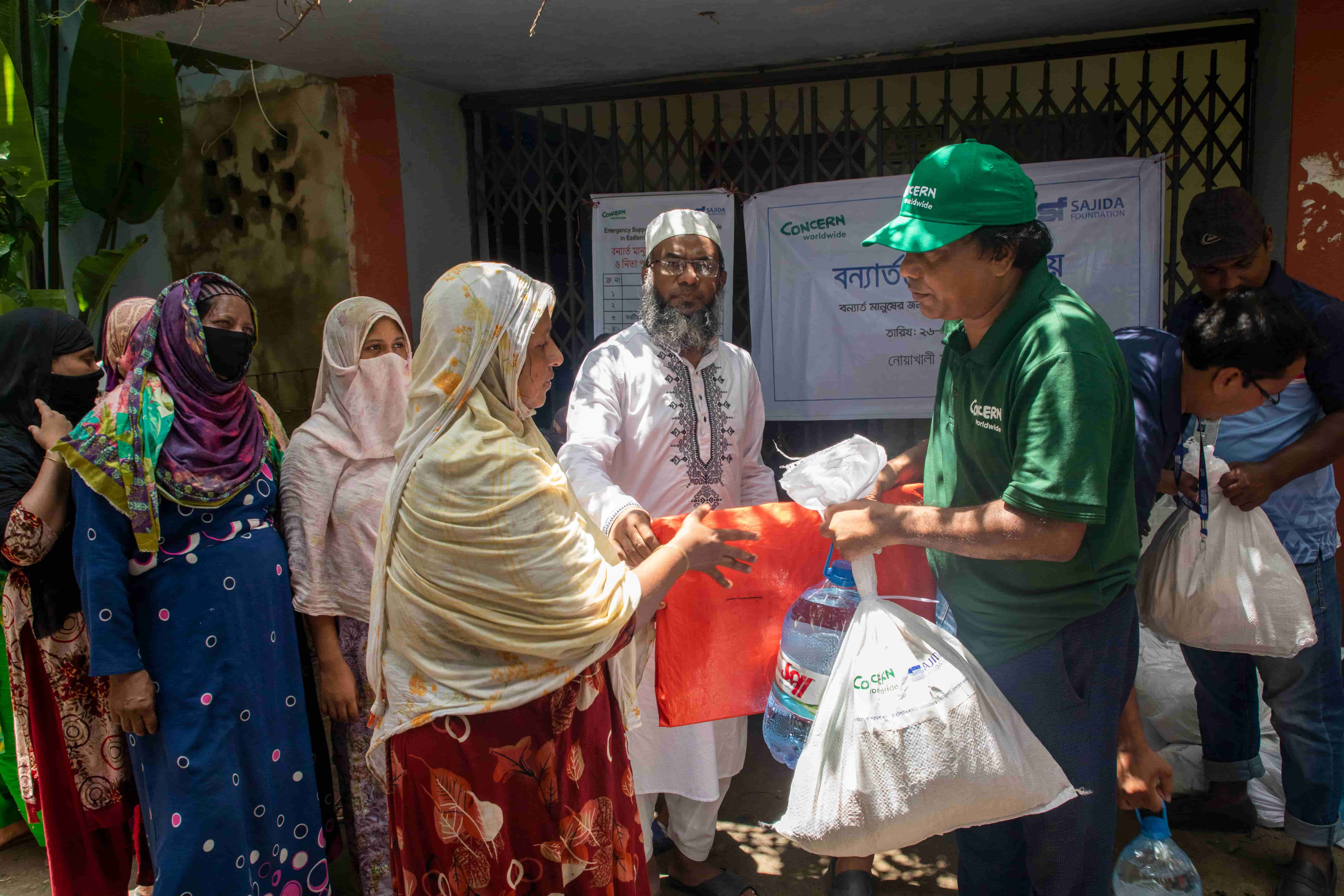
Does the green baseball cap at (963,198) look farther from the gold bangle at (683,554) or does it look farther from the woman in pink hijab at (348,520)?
the woman in pink hijab at (348,520)

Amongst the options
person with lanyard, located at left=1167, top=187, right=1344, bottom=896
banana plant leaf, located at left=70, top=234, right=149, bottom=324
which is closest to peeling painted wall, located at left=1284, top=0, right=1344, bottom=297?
person with lanyard, located at left=1167, top=187, right=1344, bottom=896

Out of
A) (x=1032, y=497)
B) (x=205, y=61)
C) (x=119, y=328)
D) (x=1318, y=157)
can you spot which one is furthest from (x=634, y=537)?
(x=205, y=61)

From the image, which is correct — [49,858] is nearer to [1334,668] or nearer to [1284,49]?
[1334,668]

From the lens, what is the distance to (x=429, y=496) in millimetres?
1689

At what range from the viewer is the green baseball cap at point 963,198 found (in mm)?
1716

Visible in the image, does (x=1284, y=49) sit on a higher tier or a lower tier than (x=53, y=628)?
higher

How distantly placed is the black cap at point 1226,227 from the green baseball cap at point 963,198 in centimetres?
133

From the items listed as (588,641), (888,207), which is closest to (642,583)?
(588,641)

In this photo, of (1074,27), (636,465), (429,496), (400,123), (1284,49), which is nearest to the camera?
(429,496)

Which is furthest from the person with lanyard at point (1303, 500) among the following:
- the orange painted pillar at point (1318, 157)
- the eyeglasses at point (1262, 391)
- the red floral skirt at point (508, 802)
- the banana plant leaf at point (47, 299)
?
the banana plant leaf at point (47, 299)

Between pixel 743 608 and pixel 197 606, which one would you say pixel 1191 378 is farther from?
pixel 197 606

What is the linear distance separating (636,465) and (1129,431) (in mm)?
1684

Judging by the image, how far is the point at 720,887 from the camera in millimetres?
2951

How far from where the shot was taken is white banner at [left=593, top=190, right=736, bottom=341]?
436 cm
